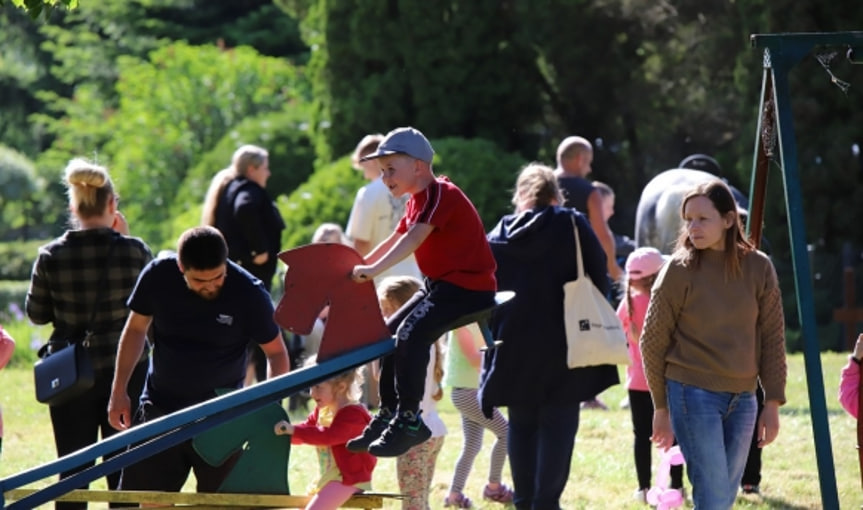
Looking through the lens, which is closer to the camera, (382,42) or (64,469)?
(64,469)

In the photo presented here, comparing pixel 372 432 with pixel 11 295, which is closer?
pixel 372 432

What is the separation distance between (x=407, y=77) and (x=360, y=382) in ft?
45.4

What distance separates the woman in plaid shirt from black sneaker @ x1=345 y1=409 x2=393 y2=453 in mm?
1742

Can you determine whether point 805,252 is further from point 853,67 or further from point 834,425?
point 853,67

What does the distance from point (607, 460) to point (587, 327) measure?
268 cm

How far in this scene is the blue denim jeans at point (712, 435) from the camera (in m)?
5.57

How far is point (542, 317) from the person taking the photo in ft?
23.9

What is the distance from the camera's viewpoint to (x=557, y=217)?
23.7 feet

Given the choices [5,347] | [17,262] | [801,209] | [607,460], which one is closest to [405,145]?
[801,209]

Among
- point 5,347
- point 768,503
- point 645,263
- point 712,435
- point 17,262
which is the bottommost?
point 768,503

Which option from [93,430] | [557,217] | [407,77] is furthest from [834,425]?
[407,77]

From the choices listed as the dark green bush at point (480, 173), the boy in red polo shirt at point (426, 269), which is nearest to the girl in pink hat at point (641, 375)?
the boy in red polo shirt at point (426, 269)

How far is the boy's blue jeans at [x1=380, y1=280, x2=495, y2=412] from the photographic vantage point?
17.5 ft

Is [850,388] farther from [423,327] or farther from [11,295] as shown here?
[11,295]
